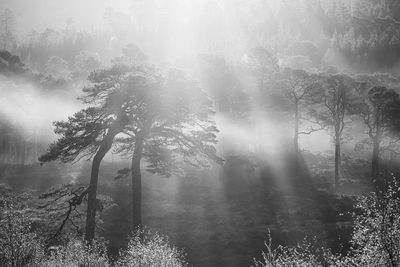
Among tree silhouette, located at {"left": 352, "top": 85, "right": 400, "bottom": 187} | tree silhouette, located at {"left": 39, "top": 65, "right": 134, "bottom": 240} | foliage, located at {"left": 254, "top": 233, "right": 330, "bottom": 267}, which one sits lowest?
foliage, located at {"left": 254, "top": 233, "right": 330, "bottom": 267}

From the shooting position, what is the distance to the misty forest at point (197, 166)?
19.3 metres

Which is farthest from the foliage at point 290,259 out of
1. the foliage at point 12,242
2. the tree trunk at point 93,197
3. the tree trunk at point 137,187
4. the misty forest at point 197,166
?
the tree trunk at point 93,197

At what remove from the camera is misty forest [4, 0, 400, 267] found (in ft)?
63.2

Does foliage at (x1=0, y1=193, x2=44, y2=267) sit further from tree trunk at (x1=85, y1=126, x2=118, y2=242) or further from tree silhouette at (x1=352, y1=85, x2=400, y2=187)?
tree silhouette at (x1=352, y1=85, x2=400, y2=187)

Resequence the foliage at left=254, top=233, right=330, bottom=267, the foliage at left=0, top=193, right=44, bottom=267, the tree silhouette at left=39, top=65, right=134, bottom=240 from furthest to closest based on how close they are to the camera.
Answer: the tree silhouette at left=39, top=65, right=134, bottom=240, the foliage at left=0, top=193, right=44, bottom=267, the foliage at left=254, top=233, right=330, bottom=267

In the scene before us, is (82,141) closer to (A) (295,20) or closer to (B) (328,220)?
(B) (328,220)

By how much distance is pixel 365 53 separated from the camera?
114 m

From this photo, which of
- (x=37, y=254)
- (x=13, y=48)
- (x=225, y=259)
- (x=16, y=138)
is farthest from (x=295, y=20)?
(x=37, y=254)

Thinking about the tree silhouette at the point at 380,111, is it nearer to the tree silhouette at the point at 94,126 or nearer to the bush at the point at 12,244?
the tree silhouette at the point at 94,126

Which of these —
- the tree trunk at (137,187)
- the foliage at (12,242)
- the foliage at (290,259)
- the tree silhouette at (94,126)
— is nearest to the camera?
the foliage at (290,259)

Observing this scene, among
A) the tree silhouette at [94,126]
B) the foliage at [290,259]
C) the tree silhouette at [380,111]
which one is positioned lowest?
the foliage at [290,259]

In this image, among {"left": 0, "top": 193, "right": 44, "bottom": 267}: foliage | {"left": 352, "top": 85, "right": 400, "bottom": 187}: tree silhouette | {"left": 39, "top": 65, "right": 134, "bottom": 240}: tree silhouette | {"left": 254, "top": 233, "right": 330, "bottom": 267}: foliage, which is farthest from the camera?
{"left": 352, "top": 85, "right": 400, "bottom": 187}: tree silhouette

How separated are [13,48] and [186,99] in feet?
428

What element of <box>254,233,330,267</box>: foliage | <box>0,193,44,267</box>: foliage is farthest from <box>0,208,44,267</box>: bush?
<box>254,233,330,267</box>: foliage
